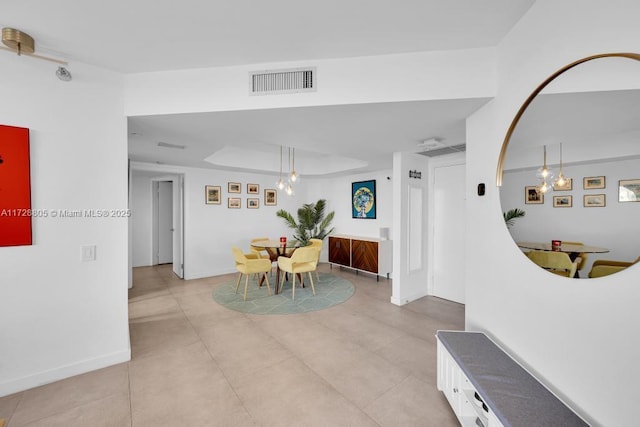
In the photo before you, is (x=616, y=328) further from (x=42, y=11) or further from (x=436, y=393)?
(x=42, y=11)

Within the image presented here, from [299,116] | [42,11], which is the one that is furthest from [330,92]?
[42,11]

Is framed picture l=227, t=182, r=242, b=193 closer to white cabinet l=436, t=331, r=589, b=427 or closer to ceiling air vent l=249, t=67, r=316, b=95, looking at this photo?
ceiling air vent l=249, t=67, r=316, b=95

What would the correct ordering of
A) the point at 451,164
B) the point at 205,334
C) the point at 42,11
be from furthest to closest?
the point at 451,164
the point at 205,334
the point at 42,11

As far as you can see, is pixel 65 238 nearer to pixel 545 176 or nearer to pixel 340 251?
pixel 545 176

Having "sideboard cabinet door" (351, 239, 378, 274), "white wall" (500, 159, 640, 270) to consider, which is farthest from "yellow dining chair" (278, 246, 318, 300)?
"white wall" (500, 159, 640, 270)

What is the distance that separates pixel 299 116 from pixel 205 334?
2642 millimetres

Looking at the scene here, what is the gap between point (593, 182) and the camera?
3.87ft

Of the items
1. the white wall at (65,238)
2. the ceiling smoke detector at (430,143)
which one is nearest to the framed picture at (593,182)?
the ceiling smoke detector at (430,143)

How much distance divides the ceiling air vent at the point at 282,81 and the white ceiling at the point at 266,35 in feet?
0.34

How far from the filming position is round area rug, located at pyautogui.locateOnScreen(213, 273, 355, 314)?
12.1 ft

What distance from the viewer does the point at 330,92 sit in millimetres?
2107

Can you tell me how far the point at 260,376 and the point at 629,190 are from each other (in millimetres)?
2592

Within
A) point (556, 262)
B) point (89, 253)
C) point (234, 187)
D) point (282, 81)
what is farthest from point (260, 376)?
point (234, 187)

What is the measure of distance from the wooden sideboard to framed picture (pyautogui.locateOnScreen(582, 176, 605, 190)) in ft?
13.4
